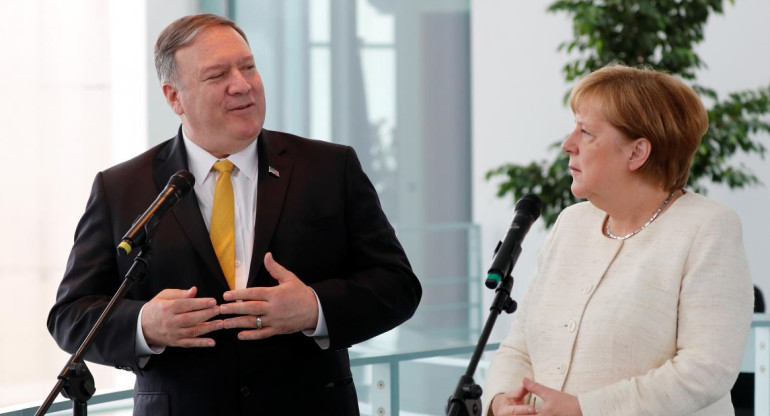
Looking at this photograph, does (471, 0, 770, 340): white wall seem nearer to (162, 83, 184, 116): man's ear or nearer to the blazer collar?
the blazer collar

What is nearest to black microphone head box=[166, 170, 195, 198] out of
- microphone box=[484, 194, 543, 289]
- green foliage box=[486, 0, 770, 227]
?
microphone box=[484, 194, 543, 289]

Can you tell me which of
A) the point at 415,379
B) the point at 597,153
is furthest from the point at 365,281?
the point at 415,379

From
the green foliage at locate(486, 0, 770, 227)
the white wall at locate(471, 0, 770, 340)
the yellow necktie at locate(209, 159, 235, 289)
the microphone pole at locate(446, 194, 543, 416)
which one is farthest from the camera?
the white wall at locate(471, 0, 770, 340)

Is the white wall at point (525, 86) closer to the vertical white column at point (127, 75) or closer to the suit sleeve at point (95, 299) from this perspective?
the vertical white column at point (127, 75)

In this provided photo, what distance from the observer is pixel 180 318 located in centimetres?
198

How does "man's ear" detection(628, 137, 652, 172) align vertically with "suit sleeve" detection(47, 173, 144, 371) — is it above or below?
above

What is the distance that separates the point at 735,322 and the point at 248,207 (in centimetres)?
104

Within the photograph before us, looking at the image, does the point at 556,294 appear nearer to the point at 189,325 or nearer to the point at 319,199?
the point at 319,199

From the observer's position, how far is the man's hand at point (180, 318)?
6.50 feet

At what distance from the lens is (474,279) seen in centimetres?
840

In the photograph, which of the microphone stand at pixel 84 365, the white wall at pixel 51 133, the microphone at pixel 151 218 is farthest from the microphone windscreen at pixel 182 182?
the white wall at pixel 51 133

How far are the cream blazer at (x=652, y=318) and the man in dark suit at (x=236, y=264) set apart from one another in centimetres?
36

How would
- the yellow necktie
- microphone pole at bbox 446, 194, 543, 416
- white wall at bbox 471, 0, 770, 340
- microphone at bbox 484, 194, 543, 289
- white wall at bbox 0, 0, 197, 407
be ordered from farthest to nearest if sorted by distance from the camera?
white wall at bbox 471, 0, 770, 340, white wall at bbox 0, 0, 197, 407, the yellow necktie, microphone at bbox 484, 194, 543, 289, microphone pole at bbox 446, 194, 543, 416

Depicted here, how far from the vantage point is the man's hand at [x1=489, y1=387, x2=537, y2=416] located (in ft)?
6.68
